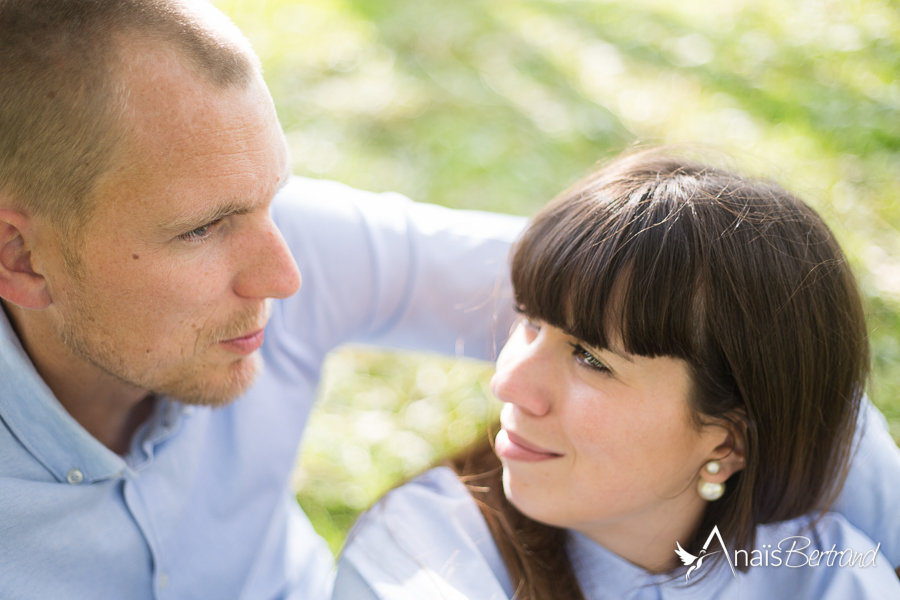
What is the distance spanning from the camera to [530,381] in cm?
179

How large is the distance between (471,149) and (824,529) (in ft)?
12.4

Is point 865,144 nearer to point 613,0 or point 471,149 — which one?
point 471,149

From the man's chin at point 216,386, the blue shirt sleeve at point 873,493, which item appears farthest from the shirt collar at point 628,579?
the man's chin at point 216,386

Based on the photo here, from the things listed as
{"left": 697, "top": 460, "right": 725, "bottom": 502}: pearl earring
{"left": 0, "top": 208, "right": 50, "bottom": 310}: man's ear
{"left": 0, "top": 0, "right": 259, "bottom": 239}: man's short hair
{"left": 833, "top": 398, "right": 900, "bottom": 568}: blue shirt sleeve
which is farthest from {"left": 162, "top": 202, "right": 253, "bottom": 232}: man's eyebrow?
{"left": 833, "top": 398, "right": 900, "bottom": 568}: blue shirt sleeve

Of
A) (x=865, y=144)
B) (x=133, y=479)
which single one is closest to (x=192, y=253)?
(x=133, y=479)

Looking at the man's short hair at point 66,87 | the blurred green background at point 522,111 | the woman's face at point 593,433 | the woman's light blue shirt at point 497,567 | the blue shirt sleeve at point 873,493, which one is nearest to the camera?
the man's short hair at point 66,87

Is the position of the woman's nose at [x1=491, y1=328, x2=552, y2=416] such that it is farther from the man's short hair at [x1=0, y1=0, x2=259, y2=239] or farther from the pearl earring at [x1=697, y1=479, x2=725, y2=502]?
the man's short hair at [x1=0, y1=0, x2=259, y2=239]

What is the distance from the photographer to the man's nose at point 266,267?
1754 mm

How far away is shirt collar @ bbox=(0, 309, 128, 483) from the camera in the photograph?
67.2 inches

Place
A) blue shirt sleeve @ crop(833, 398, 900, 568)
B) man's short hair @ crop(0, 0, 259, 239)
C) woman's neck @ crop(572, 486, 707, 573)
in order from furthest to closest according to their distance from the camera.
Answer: blue shirt sleeve @ crop(833, 398, 900, 568) → woman's neck @ crop(572, 486, 707, 573) → man's short hair @ crop(0, 0, 259, 239)

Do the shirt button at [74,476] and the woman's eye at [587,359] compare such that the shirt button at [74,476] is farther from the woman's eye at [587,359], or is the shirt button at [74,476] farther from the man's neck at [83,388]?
the woman's eye at [587,359]

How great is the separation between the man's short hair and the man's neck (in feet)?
1.14

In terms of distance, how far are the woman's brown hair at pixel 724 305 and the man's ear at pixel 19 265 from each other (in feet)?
3.73

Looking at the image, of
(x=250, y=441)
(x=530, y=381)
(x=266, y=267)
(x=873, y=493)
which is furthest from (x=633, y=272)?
(x=250, y=441)
